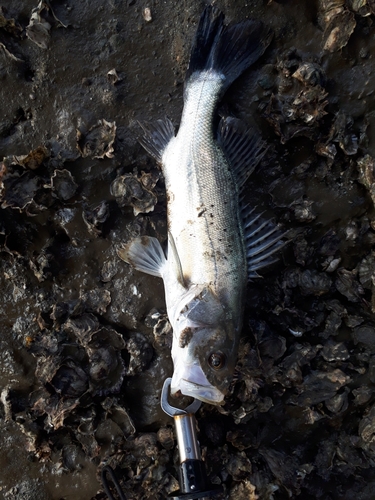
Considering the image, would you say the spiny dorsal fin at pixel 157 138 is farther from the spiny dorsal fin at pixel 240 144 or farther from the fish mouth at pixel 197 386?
the fish mouth at pixel 197 386

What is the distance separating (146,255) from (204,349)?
1002 mm

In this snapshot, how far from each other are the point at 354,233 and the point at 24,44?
372 centimetres

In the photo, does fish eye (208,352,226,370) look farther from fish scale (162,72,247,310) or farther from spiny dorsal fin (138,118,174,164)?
spiny dorsal fin (138,118,174,164)

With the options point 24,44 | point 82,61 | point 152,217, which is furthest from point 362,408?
point 24,44

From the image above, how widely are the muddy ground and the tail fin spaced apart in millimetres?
176

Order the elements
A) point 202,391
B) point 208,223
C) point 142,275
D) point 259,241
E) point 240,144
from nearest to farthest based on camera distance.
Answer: point 202,391 < point 208,223 < point 259,241 < point 240,144 < point 142,275

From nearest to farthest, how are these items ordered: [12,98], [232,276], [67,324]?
[232,276] < [67,324] < [12,98]

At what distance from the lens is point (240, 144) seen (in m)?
3.69

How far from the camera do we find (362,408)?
3.84m

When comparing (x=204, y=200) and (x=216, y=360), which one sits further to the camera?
(x=204, y=200)

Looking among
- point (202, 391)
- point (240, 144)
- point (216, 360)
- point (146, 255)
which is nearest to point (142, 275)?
point (146, 255)

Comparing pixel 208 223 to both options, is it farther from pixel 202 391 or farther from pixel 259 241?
pixel 202 391

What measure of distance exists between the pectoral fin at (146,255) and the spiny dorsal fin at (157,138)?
797 mm

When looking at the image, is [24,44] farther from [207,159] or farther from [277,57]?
[277,57]
